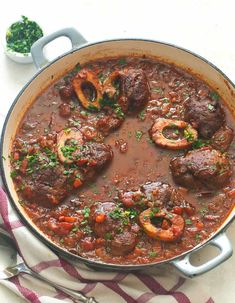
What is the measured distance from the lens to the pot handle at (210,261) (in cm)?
557

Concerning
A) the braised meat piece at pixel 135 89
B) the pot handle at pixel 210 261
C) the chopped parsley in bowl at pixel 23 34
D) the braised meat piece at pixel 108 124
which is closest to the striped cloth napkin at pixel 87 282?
the pot handle at pixel 210 261

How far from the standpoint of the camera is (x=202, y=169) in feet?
19.5

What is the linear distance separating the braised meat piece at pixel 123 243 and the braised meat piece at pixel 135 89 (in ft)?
3.82

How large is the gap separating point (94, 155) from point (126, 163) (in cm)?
30

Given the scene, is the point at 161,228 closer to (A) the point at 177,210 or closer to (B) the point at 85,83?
(A) the point at 177,210

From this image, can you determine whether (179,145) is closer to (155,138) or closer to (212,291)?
(155,138)

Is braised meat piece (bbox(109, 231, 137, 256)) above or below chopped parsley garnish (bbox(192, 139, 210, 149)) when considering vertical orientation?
below

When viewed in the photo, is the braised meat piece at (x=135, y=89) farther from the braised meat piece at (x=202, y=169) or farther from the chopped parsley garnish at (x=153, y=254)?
the chopped parsley garnish at (x=153, y=254)

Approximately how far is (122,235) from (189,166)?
80cm

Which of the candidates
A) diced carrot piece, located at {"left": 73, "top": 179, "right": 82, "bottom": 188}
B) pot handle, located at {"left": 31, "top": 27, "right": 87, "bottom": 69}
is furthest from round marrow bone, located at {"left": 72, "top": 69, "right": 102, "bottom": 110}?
diced carrot piece, located at {"left": 73, "top": 179, "right": 82, "bottom": 188}

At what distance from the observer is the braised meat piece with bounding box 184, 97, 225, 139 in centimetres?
614

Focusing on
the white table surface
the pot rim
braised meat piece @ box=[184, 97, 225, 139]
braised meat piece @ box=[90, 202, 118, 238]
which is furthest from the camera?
the white table surface

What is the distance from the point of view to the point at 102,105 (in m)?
6.33

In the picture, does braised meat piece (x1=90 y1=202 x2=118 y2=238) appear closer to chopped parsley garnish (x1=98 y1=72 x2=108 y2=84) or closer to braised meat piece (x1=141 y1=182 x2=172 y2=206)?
braised meat piece (x1=141 y1=182 x2=172 y2=206)
